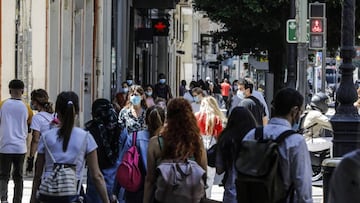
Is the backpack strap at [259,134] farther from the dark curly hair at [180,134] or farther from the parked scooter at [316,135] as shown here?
the parked scooter at [316,135]

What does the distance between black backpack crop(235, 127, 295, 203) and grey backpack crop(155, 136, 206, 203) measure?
91 cm

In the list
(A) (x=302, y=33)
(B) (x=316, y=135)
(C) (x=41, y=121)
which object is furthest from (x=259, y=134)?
(A) (x=302, y=33)

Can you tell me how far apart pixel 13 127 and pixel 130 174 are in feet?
12.4

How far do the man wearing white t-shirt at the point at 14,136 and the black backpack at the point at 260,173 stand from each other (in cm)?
595

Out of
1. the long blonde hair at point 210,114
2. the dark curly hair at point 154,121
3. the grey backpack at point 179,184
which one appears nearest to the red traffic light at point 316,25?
the long blonde hair at point 210,114

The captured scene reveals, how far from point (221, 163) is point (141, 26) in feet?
99.6

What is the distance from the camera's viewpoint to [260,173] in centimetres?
591

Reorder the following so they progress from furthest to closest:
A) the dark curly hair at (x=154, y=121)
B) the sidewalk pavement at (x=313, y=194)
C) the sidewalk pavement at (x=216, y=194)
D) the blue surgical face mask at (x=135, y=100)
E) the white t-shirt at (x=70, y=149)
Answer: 1. the blue surgical face mask at (x=135, y=100)
2. the sidewalk pavement at (x=313, y=194)
3. the sidewalk pavement at (x=216, y=194)
4. the dark curly hair at (x=154, y=121)
5. the white t-shirt at (x=70, y=149)

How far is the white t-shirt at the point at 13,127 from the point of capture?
1145 cm

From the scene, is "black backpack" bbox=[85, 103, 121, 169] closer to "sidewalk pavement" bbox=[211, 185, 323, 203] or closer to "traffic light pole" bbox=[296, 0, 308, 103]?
"sidewalk pavement" bbox=[211, 185, 323, 203]

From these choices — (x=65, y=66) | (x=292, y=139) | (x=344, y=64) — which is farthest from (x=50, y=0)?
(x=292, y=139)

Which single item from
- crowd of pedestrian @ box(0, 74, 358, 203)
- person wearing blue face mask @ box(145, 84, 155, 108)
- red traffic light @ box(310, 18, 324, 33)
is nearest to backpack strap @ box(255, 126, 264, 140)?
crowd of pedestrian @ box(0, 74, 358, 203)

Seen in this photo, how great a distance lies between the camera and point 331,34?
32.2 meters

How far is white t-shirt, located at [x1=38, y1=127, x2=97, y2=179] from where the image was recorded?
7.03 meters
